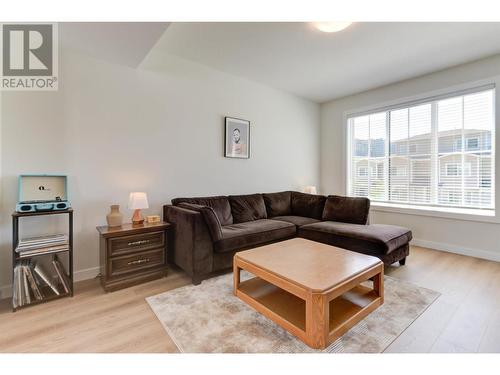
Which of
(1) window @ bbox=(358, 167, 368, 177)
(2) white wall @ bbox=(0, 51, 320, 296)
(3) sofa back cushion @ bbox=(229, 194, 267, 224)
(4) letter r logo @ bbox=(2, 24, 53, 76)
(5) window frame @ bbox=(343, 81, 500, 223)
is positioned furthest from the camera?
(1) window @ bbox=(358, 167, 368, 177)

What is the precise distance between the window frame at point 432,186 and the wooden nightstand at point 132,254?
3551 millimetres

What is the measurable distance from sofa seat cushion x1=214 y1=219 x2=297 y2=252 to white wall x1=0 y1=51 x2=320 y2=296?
0.90 meters

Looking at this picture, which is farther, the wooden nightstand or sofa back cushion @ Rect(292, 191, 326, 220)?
sofa back cushion @ Rect(292, 191, 326, 220)

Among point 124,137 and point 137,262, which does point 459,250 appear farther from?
point 124,137

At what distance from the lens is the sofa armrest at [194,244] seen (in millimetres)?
2354

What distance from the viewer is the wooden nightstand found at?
7.31 ft

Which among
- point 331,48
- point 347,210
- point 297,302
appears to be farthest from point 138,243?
point 331,48

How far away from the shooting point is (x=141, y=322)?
175 cm

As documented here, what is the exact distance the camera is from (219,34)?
252cm

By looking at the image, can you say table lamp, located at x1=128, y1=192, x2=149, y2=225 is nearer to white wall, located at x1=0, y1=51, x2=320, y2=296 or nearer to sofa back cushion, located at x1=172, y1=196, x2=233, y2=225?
white wall, located at x1=0, y1=51, x2=320, y2=296

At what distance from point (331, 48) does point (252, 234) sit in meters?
2.39

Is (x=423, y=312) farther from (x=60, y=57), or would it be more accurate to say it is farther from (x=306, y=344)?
(x=60, y=57)

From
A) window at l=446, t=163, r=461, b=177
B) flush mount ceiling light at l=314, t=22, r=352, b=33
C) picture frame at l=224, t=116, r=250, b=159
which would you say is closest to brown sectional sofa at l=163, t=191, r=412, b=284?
picture frame at l=224, t=116, r=250, b=159

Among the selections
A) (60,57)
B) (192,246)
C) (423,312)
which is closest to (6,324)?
(192,246)
